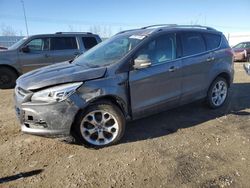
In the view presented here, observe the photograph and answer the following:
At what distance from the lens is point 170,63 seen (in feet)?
16.1

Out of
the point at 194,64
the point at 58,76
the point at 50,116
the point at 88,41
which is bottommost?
the point at 50,116

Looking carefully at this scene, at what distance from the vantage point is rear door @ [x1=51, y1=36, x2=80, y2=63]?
9.84 meters

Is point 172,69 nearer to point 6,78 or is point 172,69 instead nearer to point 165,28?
point 165,28

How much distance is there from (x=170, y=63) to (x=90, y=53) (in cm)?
155

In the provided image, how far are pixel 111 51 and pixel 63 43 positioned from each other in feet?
18.6

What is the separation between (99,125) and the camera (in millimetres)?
4234

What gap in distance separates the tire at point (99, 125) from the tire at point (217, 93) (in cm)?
245

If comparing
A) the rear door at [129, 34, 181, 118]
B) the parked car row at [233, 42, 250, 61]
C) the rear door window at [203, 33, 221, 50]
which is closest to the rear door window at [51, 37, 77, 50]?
the rear door window at [203, 33, 221, 50]

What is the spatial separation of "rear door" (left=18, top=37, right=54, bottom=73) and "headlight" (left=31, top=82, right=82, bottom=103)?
590cm

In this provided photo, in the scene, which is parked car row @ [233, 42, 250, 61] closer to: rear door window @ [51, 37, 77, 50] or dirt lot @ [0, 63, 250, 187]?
rear door window @ [51, 37, 77, 50]

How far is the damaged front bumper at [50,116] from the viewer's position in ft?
12.7

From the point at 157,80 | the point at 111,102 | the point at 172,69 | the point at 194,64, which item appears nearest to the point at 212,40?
the point at 194,64

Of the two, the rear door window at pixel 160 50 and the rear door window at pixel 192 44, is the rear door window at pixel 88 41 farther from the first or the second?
the rear door window at pixel 160 50

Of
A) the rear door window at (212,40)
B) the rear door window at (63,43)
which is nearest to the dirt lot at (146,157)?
the rear door window at (212,40)
